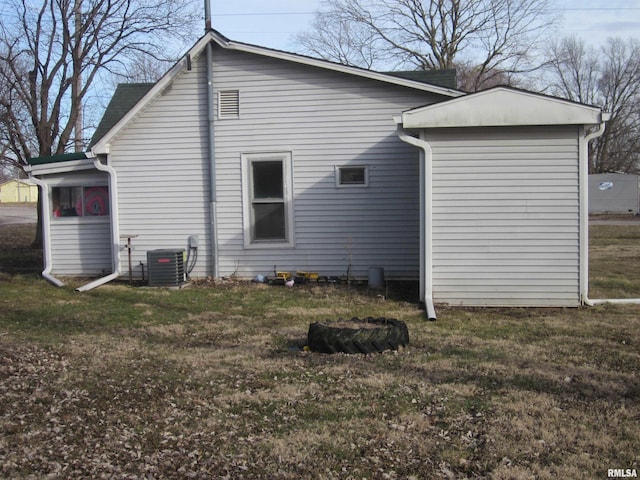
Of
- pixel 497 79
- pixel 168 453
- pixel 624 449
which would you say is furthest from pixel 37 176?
pixel 497 79

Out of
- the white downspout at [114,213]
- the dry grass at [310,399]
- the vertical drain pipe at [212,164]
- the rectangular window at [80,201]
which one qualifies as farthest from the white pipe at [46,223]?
the dry grass at [310,399]

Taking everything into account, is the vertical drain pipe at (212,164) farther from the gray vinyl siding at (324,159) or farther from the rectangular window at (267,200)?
the rectangular window at (267,200)

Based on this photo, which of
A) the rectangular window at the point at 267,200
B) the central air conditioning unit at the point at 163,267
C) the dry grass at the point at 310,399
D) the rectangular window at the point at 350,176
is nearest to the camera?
the dry grass at the point at 310,399

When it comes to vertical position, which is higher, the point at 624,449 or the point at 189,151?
the point at 189,151

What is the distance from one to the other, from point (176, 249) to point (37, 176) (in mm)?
3474

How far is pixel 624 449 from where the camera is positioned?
3.93 m

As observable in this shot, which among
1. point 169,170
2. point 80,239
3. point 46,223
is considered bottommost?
point 80,239

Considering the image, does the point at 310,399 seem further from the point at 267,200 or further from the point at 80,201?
the point at 80,201

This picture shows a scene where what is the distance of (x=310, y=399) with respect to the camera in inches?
195

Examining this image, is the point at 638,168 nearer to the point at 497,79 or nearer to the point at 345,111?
the point at 497,79

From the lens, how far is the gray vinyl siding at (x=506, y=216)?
8648mm

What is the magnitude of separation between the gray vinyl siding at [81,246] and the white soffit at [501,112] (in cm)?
679
